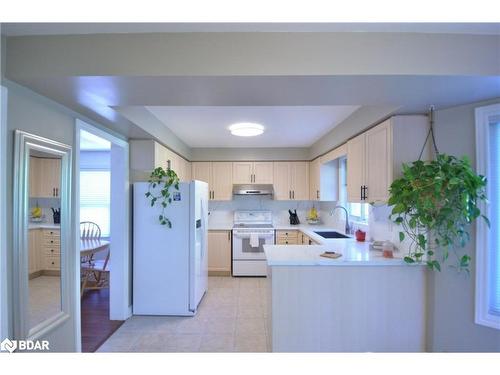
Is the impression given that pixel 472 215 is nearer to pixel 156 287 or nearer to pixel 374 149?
pixel 374 149

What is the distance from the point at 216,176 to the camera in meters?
4.84

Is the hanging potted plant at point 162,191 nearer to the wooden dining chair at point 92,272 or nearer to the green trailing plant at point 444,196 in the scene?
the wooden dining chair at point 92,272

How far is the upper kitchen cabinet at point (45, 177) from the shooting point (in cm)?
157

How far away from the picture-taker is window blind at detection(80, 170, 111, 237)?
4.86 m

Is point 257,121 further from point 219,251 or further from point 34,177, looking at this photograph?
point 219,251

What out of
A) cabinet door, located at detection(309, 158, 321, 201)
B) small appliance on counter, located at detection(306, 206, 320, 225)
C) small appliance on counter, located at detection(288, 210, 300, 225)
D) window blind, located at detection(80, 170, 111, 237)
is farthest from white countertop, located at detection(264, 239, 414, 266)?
window blind, located at detection(80, 170, 111, 237)

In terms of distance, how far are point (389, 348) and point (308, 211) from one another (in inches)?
127

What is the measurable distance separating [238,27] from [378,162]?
1.64 metres

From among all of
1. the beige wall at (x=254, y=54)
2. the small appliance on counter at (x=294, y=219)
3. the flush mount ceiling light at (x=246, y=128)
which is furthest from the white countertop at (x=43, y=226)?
the small appliance on counter at (x=294, y=219)

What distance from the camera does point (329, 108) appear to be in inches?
102

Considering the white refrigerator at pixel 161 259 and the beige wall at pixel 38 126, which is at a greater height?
the beige wall at pixel 38 126

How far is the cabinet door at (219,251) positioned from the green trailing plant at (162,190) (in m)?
1.66

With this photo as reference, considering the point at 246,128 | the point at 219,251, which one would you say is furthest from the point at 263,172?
the point at 246,128
